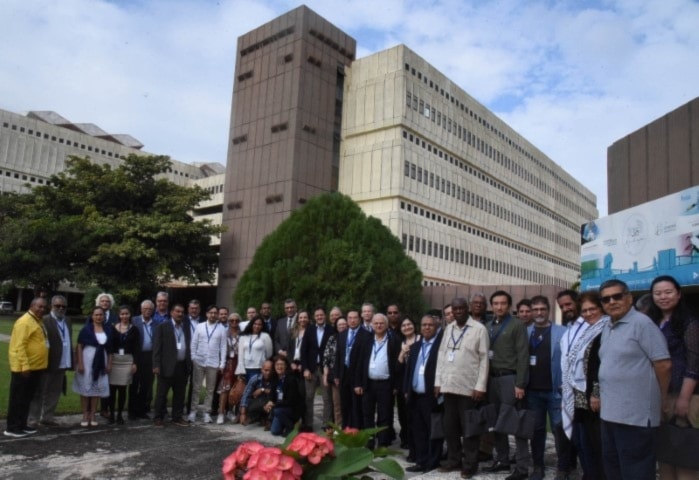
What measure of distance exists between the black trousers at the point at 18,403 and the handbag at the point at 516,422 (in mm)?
6083

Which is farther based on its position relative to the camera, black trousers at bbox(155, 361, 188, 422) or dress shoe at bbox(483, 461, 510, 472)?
black trousers at bbox(155, 361, 188, 422)

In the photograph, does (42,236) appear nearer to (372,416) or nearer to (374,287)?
(374,287)

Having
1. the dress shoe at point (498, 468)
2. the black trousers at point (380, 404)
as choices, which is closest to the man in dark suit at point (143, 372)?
the black trousers at point (380, 404)

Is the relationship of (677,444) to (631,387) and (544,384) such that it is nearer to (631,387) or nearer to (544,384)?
(631,387)

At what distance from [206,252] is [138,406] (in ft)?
102

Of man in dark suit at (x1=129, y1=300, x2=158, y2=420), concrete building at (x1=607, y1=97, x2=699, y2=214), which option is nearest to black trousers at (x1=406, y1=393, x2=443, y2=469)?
man in dark suit at (x1=129, y1=300, x2=158, y2=420)

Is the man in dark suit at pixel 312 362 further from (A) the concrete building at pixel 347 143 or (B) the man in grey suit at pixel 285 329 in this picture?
(A) the concrete building at pixel 347 143

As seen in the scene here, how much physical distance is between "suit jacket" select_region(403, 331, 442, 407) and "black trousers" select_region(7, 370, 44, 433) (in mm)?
5050

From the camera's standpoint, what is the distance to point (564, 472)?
5.89m

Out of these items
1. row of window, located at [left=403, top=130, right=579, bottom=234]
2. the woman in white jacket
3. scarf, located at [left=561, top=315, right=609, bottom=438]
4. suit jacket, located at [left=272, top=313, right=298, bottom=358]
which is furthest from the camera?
row of window, located at [left=403, top=130, right=579, bottom=234]

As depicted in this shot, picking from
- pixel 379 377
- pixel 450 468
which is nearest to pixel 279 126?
pixel 379 377

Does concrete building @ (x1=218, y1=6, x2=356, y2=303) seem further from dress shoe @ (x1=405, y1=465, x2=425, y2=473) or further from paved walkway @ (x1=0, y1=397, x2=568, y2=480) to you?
dress shoe @ (x1=405, y1=465, x2=425, y2=473)

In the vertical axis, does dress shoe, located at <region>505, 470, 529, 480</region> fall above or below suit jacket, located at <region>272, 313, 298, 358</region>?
below

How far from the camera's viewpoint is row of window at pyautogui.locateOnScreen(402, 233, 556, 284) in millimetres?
39900
